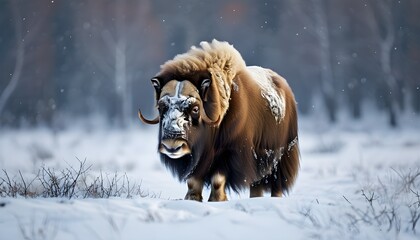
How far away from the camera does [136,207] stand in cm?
312

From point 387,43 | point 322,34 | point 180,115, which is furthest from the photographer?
point 322,34

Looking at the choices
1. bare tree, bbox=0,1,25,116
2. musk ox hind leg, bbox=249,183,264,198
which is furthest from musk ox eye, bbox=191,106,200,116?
bare tree, bbox=0,1,25,116

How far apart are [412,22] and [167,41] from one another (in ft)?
23.5

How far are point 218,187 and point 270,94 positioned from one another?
115 centimetres

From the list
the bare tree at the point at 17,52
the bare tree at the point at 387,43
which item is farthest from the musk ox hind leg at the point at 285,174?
the bare tree at the point at 17,52

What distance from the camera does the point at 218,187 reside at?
4.38 meters

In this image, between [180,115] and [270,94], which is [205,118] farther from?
[270,94]

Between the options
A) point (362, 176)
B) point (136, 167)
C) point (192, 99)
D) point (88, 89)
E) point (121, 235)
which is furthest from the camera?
point (88, 89)

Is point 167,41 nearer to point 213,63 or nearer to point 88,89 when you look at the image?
point 88,89

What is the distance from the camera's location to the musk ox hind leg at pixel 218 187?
14.3 ft

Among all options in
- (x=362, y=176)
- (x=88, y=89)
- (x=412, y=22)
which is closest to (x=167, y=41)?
(x=88, y=89)

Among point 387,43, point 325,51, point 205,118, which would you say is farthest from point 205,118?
point 325,51

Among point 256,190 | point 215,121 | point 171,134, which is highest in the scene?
point 215,121

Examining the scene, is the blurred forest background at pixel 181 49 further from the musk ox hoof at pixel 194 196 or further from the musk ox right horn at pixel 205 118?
the musk ox right horn at pixel 205 118
